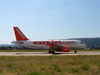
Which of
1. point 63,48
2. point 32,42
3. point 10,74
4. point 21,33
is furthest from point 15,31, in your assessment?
point 10,74

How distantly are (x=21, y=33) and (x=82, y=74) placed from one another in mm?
33949

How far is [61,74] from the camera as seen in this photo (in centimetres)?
1183

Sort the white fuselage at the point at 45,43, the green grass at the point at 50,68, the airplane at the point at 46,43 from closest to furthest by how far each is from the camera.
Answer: the green grass at the point at 50,68, the airplane at the point at 46,43, the white fuselage at the point at 45,43

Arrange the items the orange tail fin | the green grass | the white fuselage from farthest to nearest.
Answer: the orange tail fin < the white fuselage < the green grass

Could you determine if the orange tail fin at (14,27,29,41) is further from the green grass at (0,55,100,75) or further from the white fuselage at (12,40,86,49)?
the green grass at (0,55,100,75)

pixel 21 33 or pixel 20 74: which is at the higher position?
pixel 21 33

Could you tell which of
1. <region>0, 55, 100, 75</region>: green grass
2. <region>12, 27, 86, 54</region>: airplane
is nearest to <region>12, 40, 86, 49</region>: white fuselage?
<region>12, 27, 86, 54</region>: airplane

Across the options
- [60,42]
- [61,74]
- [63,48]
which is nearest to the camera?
[61,74]

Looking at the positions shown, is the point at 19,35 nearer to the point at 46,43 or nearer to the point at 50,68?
the point at 46,43

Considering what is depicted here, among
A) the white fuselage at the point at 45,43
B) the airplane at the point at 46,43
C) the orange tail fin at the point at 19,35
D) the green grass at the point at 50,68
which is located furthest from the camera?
the orange tail fin at the point at 19,35

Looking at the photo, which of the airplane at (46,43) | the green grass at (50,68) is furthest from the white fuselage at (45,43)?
the green grass at (50,68)

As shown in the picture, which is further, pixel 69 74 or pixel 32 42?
pixel 32 42

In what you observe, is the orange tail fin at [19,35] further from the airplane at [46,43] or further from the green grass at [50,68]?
the green grass at [50,68]

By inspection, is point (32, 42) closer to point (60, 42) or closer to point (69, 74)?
point (60, 42)
